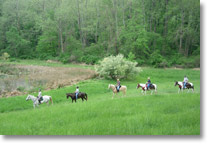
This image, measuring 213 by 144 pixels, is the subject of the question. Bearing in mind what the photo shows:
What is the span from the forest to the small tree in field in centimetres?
214

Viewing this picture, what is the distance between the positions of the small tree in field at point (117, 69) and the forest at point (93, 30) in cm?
214

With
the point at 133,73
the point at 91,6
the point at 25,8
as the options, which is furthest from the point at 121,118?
the point at 25,8

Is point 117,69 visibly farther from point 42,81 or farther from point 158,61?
point 42,81

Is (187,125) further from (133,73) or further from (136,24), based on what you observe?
(136,24)

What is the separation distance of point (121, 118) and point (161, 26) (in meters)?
20.3

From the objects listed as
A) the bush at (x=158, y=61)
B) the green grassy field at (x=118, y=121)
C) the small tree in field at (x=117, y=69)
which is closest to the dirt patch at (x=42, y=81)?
the small tree in field at (x=117, y=69)

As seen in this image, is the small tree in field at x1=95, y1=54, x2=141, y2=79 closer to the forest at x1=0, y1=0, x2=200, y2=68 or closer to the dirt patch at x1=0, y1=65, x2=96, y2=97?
the forest at x1=0, y1=0, x2=200, y2=68

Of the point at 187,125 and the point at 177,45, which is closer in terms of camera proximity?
the point at 187,125

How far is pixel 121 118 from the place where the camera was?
7.37 m

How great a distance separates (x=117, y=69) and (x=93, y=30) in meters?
20.5

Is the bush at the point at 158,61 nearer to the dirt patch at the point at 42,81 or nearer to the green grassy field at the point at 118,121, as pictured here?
the dirt patch at the point at 42,81

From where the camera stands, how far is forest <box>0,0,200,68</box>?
21584 mm

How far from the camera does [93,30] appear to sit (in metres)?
41.7

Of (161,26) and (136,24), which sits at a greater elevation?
(136,24)
